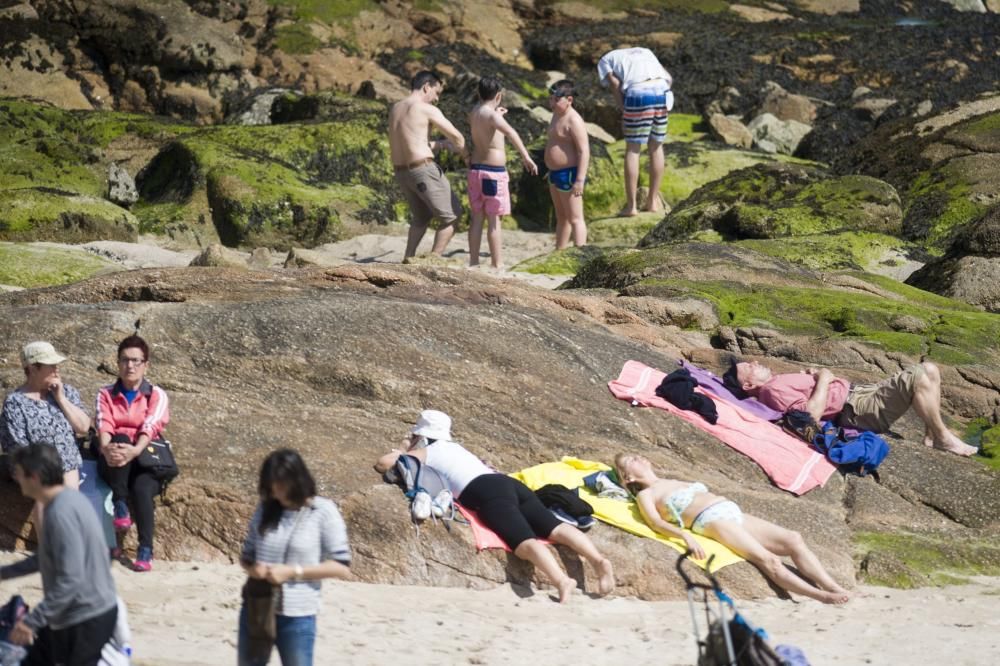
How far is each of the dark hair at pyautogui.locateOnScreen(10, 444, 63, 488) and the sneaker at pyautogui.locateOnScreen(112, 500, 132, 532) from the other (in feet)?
10.1

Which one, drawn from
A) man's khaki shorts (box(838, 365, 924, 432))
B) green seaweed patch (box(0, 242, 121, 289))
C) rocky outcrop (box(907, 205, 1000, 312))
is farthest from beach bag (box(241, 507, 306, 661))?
rocky outcrop (box(907, 205, 1000, 312))

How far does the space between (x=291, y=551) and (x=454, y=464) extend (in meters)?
3.22

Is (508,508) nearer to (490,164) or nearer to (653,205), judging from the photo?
(490,164)

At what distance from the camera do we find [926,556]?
34.1 feet

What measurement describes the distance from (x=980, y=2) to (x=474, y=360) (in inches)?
2072

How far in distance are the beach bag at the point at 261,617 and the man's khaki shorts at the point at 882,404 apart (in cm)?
667

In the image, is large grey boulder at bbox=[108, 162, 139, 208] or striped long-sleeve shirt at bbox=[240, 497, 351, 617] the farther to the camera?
large grey boulder at bbox=[108, 162, 139, 208]

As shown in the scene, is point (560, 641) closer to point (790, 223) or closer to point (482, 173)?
point (482, 173)

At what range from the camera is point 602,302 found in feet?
44.6

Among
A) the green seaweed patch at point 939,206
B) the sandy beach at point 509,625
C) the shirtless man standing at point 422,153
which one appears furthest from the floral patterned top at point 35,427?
the green seaweed patch at point 939,206

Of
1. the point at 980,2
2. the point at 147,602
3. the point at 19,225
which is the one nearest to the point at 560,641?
the point at 147,602

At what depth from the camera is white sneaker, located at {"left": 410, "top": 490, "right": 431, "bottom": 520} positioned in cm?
923

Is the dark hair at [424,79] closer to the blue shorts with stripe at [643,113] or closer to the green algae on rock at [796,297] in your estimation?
the green algae on rock at [796,297]

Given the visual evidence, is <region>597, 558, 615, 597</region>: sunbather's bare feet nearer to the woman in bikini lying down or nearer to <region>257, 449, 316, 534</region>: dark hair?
the woman in bikini lying down
